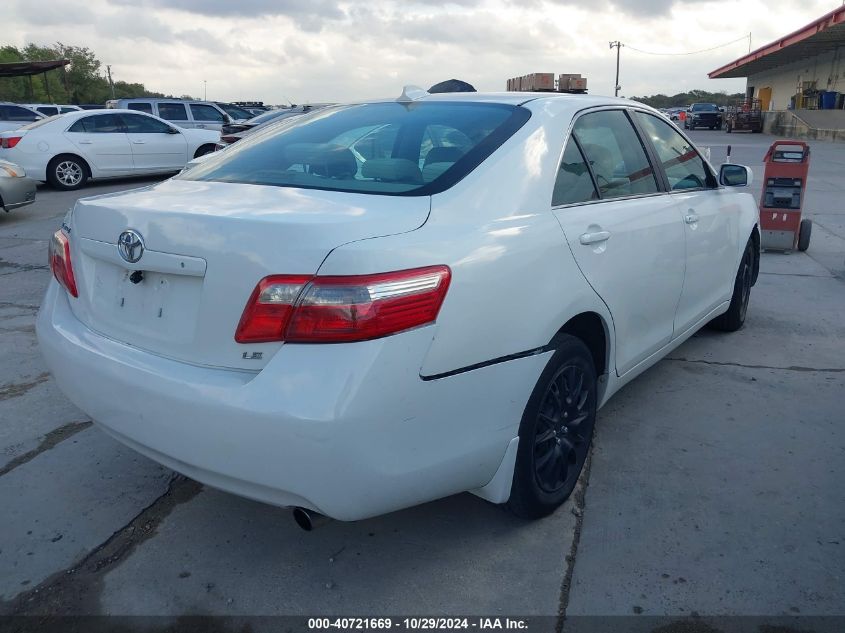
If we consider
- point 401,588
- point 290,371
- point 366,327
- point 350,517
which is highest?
point 366,327

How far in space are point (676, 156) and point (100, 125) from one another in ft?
42.2

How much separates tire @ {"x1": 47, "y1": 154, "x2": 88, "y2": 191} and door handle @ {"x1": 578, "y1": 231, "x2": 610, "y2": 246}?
1316 cm

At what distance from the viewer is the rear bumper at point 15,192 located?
32.7 feet

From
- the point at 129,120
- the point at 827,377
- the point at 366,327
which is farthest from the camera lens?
the point at 129,120

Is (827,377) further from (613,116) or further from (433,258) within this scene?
(433,258)

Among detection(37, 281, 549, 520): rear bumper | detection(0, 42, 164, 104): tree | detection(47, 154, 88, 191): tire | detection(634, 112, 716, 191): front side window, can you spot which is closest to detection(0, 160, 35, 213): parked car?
detection(47, 154, 88, 191): tire

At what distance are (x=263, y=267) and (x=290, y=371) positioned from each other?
0.32m

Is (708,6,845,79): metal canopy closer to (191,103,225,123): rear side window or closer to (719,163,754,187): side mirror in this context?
(191,103,225,123): rear side window

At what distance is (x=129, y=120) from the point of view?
47.2 feet

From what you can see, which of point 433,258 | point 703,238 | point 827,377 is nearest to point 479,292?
point 433,258

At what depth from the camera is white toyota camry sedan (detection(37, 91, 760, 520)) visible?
2.08m

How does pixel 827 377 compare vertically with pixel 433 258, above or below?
below

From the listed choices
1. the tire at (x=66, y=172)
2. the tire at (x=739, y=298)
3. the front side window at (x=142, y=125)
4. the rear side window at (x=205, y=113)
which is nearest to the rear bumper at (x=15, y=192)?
the tire at (x=66, y=172)

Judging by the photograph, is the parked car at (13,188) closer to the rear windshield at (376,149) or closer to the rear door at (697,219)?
the rear windshield at (376,149)
